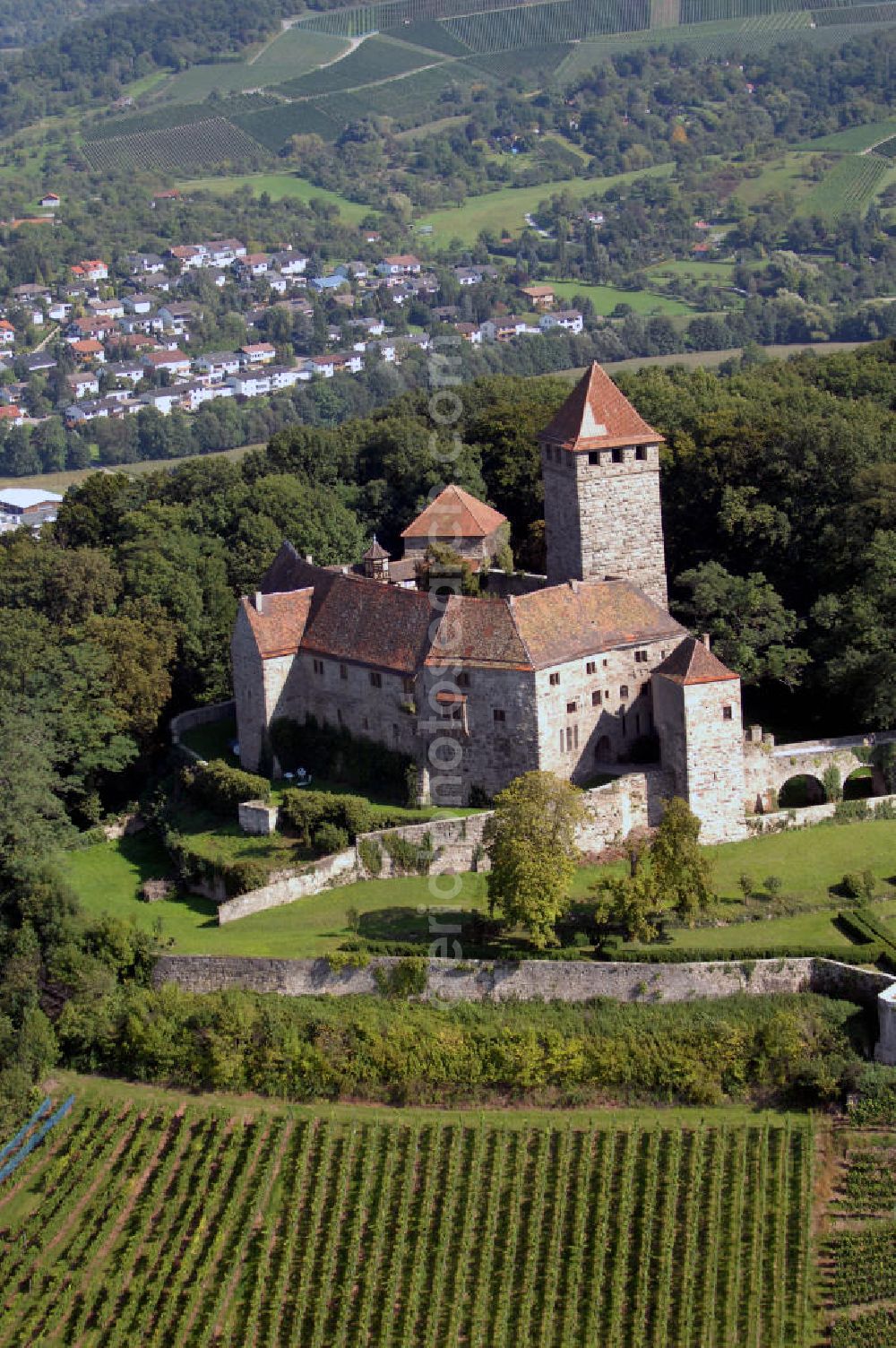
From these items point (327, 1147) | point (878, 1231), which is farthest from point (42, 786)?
point (878, 1231)

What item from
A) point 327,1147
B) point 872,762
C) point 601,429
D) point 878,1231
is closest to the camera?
point 878,1231

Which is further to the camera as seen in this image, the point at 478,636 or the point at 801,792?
the point at 801,792

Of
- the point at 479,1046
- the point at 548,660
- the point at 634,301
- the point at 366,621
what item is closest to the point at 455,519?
the point at 366,621

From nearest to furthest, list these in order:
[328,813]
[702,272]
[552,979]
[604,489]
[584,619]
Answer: [552,979] < [328,813] < [584,619] < [604,489] < [702,272]

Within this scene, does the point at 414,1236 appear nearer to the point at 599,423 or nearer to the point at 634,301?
the point at 599,423

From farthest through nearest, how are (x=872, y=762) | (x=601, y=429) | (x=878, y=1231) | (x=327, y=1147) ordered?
(x=601, y=429), (x=872, y=762), (x=327, y=1147), (x=878, y=1231)

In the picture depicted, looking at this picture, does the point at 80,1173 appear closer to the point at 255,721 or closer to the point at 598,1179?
the point at 598,1179

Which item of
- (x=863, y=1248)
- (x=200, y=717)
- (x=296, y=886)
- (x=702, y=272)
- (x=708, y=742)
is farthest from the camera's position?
(x=702, y=272)
